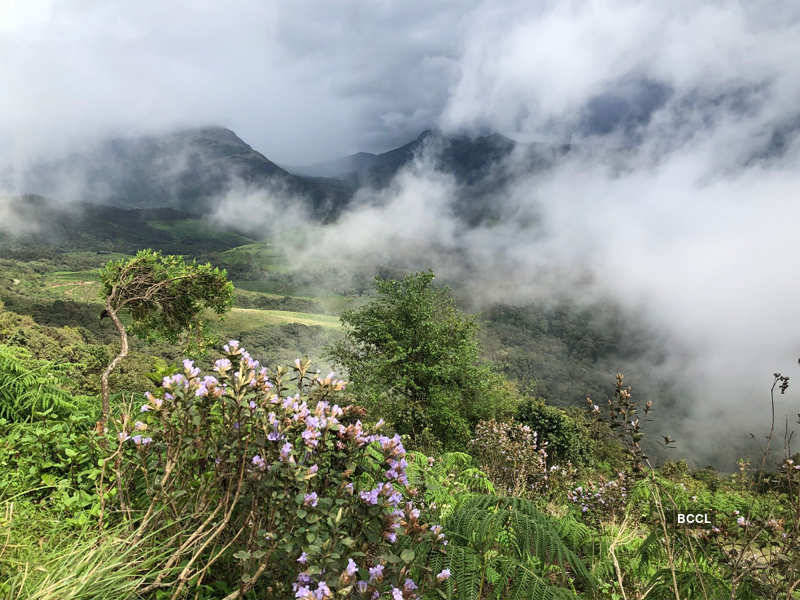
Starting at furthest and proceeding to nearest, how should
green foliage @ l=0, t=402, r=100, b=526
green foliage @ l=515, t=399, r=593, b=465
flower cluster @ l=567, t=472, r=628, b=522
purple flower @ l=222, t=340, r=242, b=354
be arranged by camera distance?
green foliage @ l=515, t=399, r=593, b=465 → flower cluster @ l=567, t=472, r=628, b=522 → green foliage @ l=0, t=402, r=100, b=526 → purple flower @ l=222, t=340, r=242, b=354

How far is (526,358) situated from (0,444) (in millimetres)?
203380

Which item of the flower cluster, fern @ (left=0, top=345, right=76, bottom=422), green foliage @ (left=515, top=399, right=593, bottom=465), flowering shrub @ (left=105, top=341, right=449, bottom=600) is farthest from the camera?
green foliage @ (left=515, top=399, right=593, bottom=465)

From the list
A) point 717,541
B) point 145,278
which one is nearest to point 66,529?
point 717,541

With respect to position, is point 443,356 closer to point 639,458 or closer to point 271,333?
point 639,458

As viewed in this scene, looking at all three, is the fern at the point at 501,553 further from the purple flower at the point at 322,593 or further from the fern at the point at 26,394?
the fern at the point at 26,394

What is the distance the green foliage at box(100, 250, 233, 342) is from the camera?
22.4ft

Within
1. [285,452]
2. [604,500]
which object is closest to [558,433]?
[604,500]

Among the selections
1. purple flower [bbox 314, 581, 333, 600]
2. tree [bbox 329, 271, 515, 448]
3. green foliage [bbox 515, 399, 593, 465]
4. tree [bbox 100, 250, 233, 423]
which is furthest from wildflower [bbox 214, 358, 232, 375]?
green foliage [bbox 515, 399, 593, 465]

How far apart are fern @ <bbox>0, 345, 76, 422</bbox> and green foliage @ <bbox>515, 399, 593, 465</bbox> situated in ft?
87.5

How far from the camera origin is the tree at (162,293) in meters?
6.83

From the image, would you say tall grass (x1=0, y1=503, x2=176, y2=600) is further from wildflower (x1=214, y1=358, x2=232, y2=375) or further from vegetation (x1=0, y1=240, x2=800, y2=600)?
wildflower (x1=214, y1=358, x2=232, y2=375)

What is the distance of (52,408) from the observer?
3.80m

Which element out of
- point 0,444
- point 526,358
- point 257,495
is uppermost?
point 257,495

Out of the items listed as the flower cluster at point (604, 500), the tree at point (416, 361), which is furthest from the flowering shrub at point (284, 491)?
the tree at point (416, 361)
